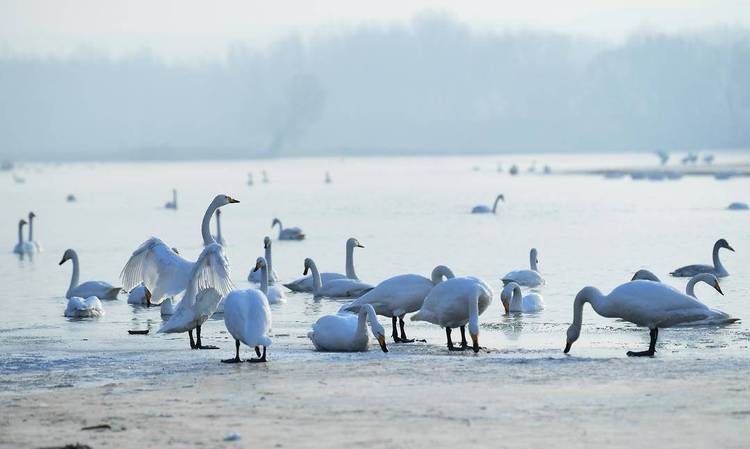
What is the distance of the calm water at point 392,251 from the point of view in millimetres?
11062

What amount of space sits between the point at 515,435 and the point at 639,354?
3276 millimetres

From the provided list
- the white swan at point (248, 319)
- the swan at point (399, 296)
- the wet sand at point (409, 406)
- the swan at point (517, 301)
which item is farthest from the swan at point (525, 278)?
the white swan at point (248, 319)

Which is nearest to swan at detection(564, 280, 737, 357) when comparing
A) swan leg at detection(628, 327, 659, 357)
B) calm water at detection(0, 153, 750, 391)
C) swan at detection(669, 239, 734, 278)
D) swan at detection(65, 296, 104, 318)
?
swan leg at detection(628, 327, 659, 357)

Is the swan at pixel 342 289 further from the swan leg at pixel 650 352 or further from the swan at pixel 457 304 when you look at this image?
the swan leg at pixel 650 352

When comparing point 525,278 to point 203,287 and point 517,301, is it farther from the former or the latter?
point 203,287

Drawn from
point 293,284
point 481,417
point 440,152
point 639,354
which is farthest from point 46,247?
point 440,152

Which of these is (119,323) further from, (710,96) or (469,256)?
(710,96)

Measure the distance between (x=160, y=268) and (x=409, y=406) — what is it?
193 inches

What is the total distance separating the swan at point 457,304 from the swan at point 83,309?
15.2 feet

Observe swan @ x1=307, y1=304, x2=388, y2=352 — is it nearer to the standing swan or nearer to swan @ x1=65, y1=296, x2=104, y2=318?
the standing swan

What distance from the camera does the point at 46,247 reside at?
27062 millimetres

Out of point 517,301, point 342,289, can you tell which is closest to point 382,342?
point 517,301

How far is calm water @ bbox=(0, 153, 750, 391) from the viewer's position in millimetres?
11062

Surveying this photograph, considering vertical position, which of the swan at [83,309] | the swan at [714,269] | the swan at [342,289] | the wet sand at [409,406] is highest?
the swan at [714,269]
